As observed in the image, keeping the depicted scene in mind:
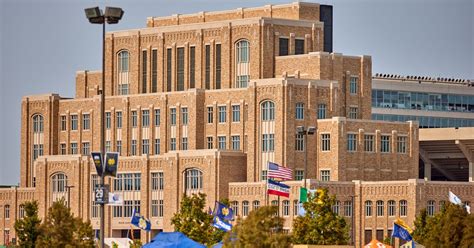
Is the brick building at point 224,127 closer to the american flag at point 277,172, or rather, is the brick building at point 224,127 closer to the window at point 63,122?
the window at point 63,122

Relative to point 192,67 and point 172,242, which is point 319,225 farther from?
point 192,67

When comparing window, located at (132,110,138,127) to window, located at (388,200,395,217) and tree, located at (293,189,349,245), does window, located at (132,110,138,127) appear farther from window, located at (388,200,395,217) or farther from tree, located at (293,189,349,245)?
tree, located at (293,189,349,245)

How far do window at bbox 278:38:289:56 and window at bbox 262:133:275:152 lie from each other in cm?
A: 1105

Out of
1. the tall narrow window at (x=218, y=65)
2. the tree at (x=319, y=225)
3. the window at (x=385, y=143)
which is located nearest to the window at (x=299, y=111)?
the window at (x=385, y=143)

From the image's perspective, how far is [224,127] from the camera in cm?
16288

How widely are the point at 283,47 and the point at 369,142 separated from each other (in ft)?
46.1

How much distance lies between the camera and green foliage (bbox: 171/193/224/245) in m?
→ 134

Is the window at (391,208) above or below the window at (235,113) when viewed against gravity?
below

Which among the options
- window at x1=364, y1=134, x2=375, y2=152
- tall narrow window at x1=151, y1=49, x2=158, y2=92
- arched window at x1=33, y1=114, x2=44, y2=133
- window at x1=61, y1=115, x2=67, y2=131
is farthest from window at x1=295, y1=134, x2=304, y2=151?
arched window at x1=33, y1=114, x2=44, y2=133

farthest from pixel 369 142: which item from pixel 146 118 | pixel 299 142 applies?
pixel 146 118

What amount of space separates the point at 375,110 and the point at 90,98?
1445 inches

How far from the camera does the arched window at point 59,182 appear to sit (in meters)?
172

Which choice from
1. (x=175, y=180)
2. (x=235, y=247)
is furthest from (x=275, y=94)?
(x=235, y=247)

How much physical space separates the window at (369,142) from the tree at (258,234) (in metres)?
74.6
